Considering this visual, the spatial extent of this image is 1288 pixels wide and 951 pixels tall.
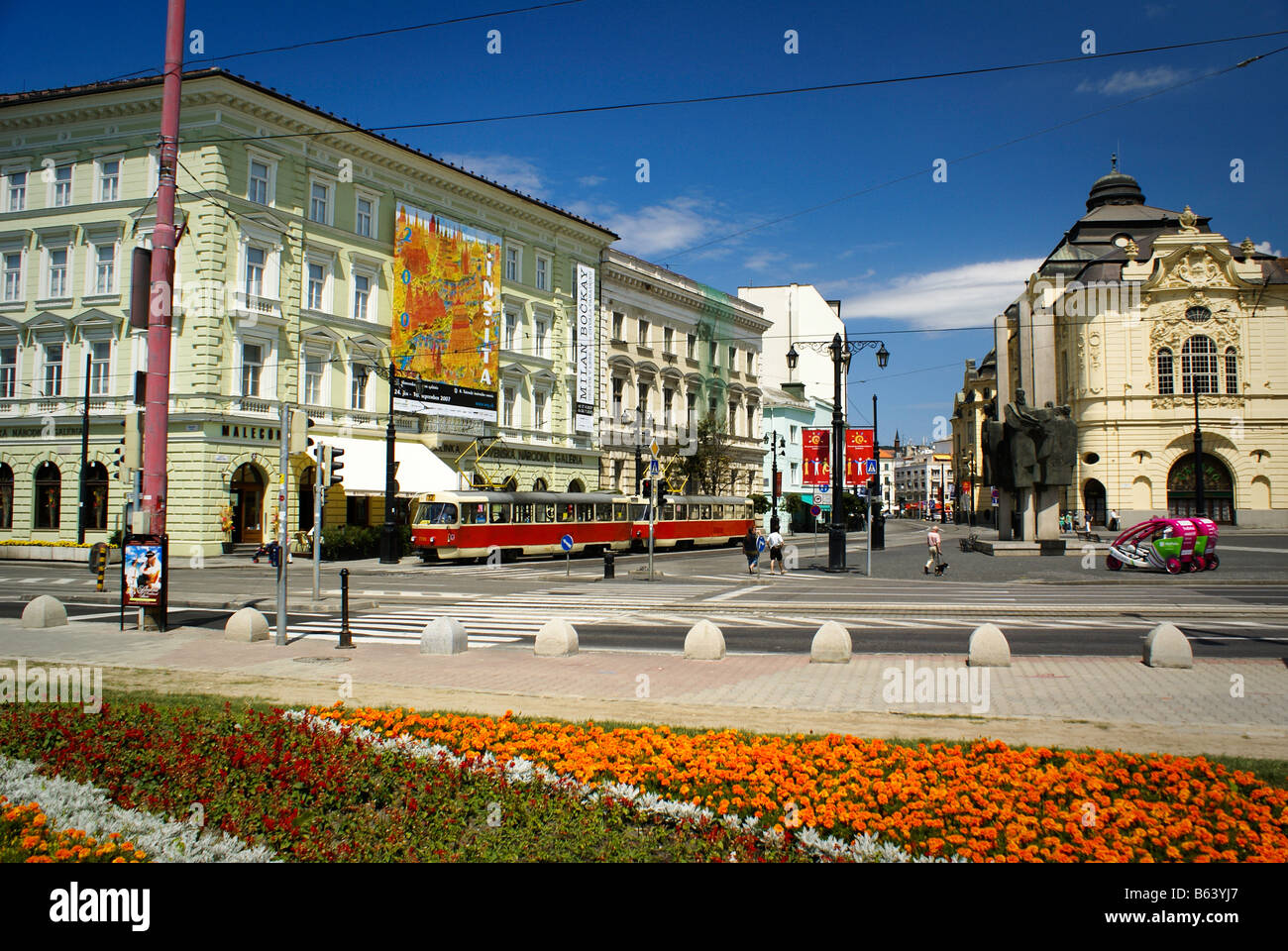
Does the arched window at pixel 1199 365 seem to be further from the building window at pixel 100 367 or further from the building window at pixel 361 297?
the building window at pixel 100 367

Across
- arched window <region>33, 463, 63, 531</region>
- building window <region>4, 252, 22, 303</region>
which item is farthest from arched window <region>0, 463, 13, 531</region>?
building window <region>4, 252, 22, 303</region>

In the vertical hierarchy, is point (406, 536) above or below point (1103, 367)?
below

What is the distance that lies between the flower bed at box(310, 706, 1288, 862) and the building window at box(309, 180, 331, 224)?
3551 centimetres

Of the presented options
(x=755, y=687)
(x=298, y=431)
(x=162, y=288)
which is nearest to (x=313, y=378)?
(x=298, y=431)

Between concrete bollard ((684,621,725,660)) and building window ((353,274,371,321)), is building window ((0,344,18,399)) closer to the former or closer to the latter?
building window ((353,274,371,321))

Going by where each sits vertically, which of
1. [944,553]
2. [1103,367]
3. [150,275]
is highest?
[1103,367]

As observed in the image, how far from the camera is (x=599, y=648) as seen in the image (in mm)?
14148
